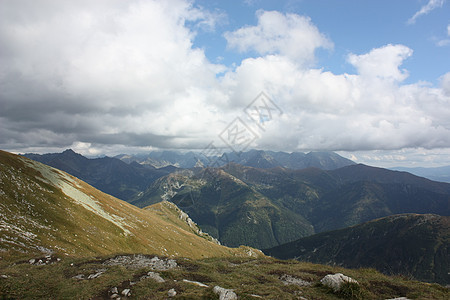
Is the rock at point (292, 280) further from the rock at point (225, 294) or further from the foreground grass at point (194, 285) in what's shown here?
the rock at point (225, 294)

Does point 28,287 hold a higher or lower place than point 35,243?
higher

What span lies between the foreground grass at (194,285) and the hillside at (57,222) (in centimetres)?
1514

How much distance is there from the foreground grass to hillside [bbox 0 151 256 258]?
49.7ft

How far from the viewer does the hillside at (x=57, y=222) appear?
1572 inches

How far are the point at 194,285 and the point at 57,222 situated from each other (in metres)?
48.9

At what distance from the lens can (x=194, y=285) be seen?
18750 mm

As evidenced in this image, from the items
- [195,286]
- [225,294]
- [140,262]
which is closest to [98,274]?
[140,262]

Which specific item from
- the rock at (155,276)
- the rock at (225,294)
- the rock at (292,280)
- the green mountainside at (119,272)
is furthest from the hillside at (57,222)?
the rock at (292,280)

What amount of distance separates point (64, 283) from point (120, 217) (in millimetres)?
66547

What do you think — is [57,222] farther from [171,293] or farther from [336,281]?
[336,281]

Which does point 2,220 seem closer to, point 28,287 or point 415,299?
point 28,287

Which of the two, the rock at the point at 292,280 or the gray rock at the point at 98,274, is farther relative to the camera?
the gray rock at the point at 98,274

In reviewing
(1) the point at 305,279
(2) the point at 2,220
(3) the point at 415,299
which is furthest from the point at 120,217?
(3) the point at 415,299

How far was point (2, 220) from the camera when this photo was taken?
40.0m
